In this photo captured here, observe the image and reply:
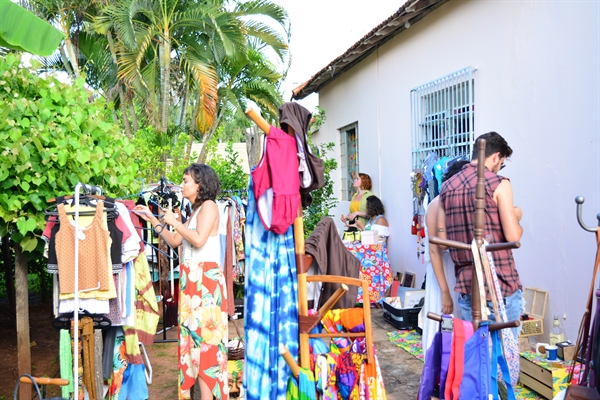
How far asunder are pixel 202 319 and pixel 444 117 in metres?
4.35

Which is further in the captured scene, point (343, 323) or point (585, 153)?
point (585, 153)

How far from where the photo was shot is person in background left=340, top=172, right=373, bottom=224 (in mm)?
9391

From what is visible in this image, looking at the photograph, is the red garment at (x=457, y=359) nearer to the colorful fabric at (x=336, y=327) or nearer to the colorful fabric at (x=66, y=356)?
the colorful fabric at (x=336, y=327)

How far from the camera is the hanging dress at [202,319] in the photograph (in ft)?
14.3

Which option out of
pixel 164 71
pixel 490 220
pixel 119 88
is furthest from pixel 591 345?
pixel 119 88

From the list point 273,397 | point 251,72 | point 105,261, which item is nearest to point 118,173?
point 105,261

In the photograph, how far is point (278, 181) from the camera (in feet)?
11.1

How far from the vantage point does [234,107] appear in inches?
759

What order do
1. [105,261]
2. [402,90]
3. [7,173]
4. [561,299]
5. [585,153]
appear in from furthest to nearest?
[402,90], [561,299], [585,153], [7,173], [105,261]

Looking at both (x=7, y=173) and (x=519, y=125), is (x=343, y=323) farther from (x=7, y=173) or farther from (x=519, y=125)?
(x=519, y=125)

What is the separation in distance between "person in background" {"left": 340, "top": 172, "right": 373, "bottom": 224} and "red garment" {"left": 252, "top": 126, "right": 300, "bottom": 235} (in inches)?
232

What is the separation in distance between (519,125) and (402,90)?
2.93 meters

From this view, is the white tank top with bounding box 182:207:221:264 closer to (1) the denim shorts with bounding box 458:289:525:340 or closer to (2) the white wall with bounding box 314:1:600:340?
(1) the denim shorts with bounding box 458:289:525:340

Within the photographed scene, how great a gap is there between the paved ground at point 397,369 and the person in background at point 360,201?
2558 mm
